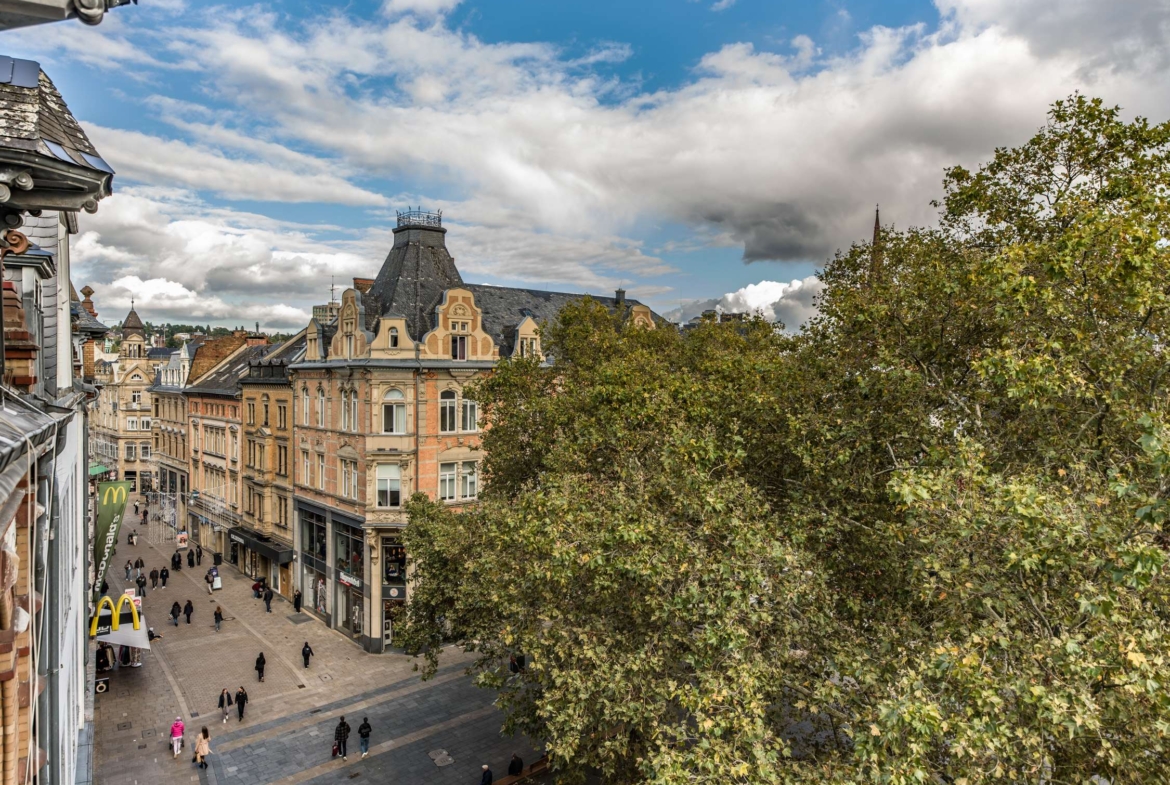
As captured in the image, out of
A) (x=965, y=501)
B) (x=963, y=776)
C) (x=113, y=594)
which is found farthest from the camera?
(x=113, y=594)

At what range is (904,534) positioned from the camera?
1107 cm

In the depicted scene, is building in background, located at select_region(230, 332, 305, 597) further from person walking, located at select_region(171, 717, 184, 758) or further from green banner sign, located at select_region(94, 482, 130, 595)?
person walking, located at select_region(171, 717, 184, 758)

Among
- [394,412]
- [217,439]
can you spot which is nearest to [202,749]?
[394,412]

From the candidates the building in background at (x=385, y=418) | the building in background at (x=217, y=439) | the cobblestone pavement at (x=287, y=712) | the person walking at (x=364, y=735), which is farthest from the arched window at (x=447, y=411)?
the building in background at (x=217, y=439)

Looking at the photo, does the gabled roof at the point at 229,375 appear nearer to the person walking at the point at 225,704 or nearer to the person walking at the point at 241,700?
the person walking at the point at 225,704

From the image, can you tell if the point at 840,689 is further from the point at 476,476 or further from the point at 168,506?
the point at 168,506

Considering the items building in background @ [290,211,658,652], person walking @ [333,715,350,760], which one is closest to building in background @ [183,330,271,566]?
building in background @ [290,211,658,652]

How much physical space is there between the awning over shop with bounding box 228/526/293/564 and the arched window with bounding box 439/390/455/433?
1305 cm

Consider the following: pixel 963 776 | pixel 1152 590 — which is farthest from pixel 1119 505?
pixel 963 776

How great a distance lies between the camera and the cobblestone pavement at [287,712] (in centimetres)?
2227

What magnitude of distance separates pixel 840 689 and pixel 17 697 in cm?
1002

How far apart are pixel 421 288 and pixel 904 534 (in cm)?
2765

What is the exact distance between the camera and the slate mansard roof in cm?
3319

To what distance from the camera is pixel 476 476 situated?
34531 mm
